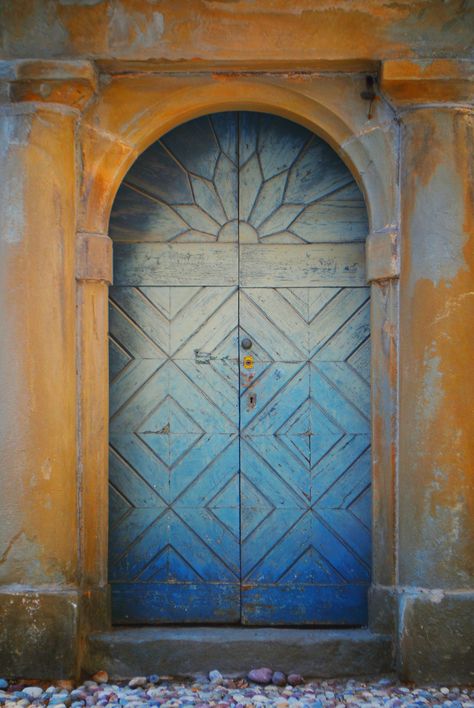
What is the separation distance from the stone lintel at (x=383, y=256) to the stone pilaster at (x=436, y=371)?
0.08 meters

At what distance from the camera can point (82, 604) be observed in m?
4.53

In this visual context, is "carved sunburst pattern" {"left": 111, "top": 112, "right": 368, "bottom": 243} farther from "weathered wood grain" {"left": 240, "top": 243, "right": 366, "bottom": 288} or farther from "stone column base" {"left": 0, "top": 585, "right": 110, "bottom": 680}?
"stone column base" {"left": 0, "top": 585, "right": 110, "bottom": 680}

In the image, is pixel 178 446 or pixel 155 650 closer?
pixel 155 650

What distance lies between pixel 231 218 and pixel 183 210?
29 cm

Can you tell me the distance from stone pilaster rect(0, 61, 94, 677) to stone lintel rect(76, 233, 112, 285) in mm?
139

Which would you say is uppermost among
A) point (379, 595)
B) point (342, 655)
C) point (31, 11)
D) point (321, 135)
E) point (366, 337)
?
point (31, 11)

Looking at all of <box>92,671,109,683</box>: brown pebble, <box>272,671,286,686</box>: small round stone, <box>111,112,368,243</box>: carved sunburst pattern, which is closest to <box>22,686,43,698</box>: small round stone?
<box>92,671,109,683</box>: brown pebble

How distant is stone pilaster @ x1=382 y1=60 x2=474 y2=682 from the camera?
4379 mm

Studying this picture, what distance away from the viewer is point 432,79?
4.39 meters

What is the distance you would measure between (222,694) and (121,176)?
110 inches

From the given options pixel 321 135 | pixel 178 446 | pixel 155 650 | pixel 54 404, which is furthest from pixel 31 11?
Answer: pixel 155 650

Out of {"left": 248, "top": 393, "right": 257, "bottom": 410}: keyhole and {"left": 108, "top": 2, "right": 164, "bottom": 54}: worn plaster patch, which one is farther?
{"left": 248, "top": 393, "right": 257, "bottom": 410}: keyhole

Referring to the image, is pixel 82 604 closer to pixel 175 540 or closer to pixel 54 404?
pixel 175 540

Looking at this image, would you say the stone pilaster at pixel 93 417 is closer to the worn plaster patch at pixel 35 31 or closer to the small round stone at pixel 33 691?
the small round stone at pixel 33 691
